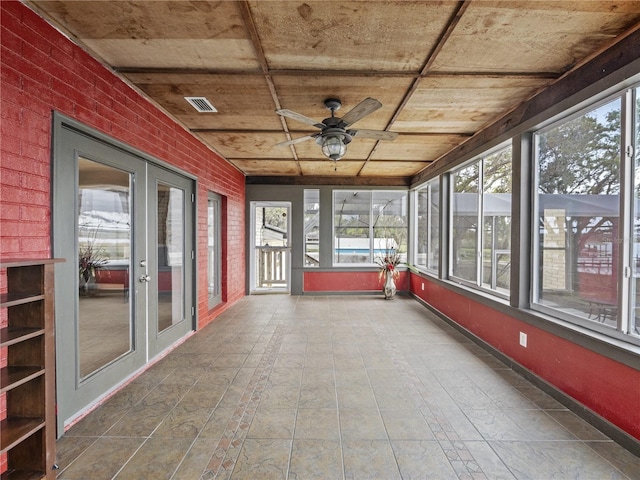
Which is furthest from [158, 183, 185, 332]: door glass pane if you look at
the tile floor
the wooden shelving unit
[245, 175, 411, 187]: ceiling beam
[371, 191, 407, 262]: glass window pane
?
[371, 191, 407, 262]: glass window pane

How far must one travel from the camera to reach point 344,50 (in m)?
2.30

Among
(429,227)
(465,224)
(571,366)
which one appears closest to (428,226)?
(429,227)

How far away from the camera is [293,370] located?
3.20m

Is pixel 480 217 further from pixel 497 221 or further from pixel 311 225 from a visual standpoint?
pixel 311 225

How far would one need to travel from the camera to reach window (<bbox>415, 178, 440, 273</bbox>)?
5.91 metres

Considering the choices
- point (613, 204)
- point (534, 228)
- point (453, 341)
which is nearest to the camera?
point (613, 204)

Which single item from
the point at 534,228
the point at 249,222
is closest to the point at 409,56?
the point at 534,228

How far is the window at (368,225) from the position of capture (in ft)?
24.3

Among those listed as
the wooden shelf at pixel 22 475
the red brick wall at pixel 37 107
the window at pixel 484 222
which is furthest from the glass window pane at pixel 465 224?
the wooden shelf at pixel 22 475

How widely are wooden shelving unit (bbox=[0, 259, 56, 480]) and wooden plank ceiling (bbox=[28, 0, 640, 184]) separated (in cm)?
160

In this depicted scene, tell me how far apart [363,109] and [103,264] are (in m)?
2.56

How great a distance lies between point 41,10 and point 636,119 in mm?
3812

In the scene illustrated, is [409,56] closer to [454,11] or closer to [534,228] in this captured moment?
[454,11]

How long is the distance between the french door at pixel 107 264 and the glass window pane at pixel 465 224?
3.93 m
